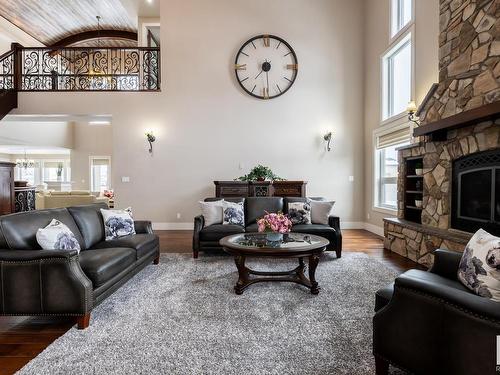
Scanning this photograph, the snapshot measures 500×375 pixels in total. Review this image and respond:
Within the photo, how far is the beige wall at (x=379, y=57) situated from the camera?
4.59 m

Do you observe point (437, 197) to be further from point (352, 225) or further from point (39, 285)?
point (39, 285)

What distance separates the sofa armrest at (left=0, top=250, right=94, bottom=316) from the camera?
7.70 ft

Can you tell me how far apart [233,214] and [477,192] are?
3.30 metres

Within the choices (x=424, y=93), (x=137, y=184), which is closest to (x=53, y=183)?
(x=137, y=184)

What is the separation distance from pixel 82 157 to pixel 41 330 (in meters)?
12.1

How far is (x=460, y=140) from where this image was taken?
3.79m

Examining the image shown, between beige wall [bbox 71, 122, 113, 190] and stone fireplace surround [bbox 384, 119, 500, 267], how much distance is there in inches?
466

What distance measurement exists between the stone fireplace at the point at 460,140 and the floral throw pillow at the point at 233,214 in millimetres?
2495

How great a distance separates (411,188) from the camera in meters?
5.03

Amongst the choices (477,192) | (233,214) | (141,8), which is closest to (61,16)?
(141,8)

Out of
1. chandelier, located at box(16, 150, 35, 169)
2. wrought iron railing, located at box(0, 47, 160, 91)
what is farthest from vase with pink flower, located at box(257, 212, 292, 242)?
chandelier, located at box(16, 150, 35, 169)

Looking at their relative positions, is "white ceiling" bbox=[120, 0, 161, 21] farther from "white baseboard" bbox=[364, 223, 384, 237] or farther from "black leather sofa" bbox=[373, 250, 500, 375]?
"black leather sofa" bbox=[373, 250, 500, 375]

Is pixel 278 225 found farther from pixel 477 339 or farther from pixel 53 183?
pixel 53 183

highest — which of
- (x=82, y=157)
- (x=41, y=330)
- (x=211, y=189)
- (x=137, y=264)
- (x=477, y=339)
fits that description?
(x=82, y=157)
